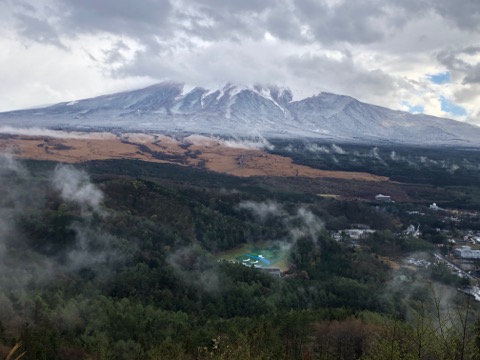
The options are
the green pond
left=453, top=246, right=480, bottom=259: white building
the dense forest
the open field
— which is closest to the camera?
the dense forest

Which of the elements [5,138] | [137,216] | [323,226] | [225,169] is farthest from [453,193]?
[5,138]

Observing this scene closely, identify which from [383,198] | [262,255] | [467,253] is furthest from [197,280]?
[383,198]

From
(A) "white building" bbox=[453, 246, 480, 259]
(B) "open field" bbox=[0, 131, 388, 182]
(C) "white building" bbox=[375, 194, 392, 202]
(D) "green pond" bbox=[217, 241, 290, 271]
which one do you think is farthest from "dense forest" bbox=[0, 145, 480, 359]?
(B) "open field" bbox=[0, 131, 388, 182]

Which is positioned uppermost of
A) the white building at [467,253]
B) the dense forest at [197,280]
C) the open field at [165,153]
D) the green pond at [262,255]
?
the open field at [165,153]

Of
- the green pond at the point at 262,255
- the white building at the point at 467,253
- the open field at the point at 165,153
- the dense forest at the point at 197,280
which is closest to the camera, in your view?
the dense forest at the point at 197,280

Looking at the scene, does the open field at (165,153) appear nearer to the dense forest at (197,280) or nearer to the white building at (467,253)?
the dense forest at (197,280)

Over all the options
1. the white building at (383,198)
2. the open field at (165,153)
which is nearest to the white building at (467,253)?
the white building at (383,198)

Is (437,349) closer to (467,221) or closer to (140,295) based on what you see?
(140,295)

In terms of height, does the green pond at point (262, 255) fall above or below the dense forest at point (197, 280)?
below

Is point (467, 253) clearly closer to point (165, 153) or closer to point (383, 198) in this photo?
point (383, 198)

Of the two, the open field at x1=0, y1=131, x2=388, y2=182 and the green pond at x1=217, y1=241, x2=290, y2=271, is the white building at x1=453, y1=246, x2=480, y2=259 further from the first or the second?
the open field at x1=0, y1=131, x2=388, y2=182
